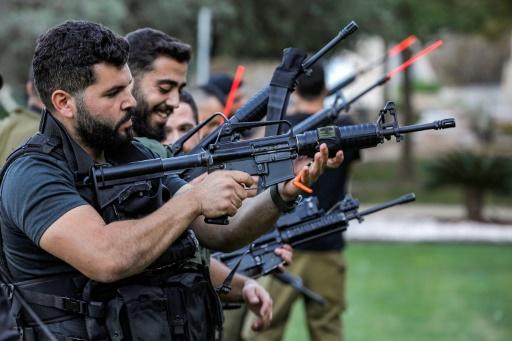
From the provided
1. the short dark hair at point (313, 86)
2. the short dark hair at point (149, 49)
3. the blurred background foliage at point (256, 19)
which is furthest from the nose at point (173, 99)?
the blurred background foliage at point (256, 19)

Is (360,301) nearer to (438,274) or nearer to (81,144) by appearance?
(438,274)

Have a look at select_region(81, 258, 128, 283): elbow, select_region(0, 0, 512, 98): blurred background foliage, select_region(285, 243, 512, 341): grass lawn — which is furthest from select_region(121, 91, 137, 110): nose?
select_region(0, 0, 512, 98): blurred background foliage

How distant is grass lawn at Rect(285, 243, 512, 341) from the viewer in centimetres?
954

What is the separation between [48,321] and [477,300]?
8.14 m

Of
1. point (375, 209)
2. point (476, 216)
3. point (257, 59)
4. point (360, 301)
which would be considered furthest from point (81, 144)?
point (257, 59)

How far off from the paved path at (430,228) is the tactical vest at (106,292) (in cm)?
1235

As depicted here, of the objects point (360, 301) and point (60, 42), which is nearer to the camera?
point (60, 42)

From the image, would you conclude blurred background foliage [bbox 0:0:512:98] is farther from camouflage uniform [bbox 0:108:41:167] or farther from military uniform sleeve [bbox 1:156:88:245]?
military uniform sleeve [bbox 1:156:88:245]

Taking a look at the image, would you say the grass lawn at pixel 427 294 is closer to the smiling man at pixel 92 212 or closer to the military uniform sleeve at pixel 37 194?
the smiling man at pixel 92 212

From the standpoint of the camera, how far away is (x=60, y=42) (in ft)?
11.8

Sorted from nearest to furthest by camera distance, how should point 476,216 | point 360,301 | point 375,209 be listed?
point 375,209, point 360,301, point 476,216

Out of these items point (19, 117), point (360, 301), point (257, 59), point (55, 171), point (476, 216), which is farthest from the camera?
point (257, 59)

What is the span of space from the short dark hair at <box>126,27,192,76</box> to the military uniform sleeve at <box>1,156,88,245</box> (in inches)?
49.8

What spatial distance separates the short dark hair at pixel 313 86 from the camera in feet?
23.9
